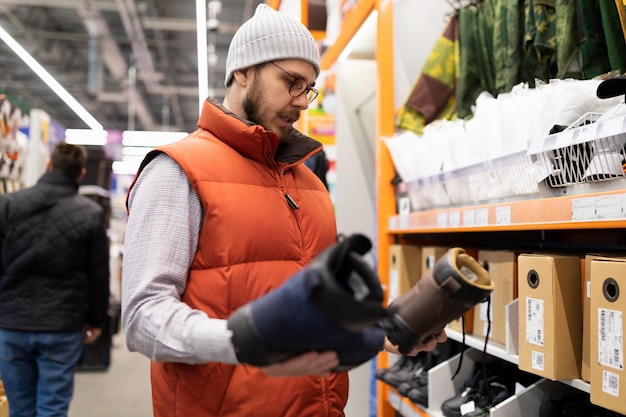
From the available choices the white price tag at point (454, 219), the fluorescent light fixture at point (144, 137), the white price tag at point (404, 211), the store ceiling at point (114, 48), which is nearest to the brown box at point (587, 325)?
the white price tag at point (454, 219)

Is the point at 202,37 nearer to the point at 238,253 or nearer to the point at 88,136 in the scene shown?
the point at 238,253

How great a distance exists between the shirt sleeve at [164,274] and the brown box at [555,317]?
103cm

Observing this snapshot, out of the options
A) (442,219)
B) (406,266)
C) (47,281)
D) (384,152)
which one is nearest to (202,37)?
(47,281)

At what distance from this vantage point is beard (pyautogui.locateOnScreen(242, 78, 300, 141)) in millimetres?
1461

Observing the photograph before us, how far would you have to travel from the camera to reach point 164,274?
3.90ft

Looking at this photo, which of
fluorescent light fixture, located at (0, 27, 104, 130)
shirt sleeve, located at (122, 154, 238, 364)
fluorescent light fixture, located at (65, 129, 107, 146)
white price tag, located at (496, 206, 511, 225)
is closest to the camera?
shirt sleeve, located at (122, 154, 238, 364)

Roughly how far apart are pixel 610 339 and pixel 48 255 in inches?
123

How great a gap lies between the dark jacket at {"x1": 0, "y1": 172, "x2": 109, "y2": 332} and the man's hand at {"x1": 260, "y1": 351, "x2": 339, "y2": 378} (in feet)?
9.83

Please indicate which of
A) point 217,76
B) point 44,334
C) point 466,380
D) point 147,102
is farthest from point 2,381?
point 147,102

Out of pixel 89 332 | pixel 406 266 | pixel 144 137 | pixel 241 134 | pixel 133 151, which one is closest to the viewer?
pixel 241 134

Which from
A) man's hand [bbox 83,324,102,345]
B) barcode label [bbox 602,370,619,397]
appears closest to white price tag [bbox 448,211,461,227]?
barcode label [bbox 602,370,619,397]

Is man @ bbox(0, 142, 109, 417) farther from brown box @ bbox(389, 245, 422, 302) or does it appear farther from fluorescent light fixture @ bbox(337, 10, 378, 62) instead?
brown box @ bbox(389, 245, 422, 302)

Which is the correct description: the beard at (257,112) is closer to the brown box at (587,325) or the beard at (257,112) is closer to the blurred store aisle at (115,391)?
the brown box at (587,325)

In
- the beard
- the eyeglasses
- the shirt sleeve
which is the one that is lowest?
the shirt sleeve
